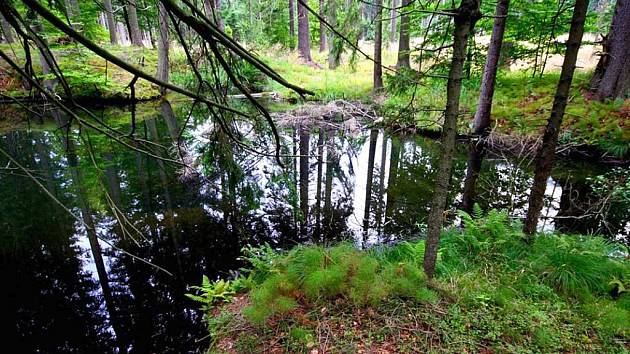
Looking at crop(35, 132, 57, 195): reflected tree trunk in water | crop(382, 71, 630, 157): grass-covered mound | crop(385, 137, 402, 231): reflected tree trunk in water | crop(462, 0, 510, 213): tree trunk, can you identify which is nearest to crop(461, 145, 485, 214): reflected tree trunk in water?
crop(462, 0, 510, 213): tree trunk

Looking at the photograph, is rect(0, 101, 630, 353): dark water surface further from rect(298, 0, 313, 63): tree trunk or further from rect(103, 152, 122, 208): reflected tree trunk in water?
rect(298, 0, 313, 63): tree trunk

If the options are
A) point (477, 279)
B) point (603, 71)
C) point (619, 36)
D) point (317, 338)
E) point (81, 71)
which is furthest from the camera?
point (81, 71)

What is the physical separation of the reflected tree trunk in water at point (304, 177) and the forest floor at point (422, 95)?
1834 mm

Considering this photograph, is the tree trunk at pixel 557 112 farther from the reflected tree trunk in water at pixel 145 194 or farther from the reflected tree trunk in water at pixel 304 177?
the reflected tree trunk in water at pixel 145 194

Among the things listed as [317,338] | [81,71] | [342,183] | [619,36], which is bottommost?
[342,183]

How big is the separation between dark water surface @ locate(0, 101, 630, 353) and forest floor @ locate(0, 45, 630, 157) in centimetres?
88

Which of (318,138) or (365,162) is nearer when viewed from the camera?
(365,162)

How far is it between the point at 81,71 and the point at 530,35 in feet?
50.4

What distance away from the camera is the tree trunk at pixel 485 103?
7117mm

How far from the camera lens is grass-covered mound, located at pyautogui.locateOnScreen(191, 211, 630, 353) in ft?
8.38

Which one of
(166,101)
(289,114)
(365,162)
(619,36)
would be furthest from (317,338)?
(166,101)

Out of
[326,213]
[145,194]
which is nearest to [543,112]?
[326,213]

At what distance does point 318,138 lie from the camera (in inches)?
421

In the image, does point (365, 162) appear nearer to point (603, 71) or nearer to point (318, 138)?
point (318, 138)
